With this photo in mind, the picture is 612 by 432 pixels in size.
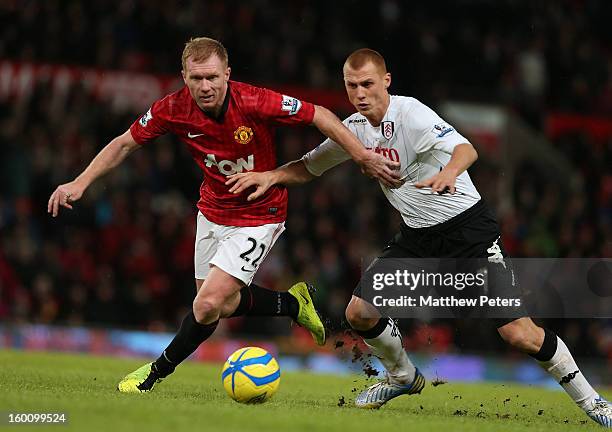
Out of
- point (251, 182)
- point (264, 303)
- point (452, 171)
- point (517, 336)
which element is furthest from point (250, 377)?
point (452, 171)

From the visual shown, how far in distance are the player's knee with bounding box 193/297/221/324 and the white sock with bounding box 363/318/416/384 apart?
1071 millimetres

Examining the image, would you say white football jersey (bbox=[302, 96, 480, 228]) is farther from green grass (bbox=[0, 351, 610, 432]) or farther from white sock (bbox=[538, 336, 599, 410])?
green grass (bbox=[0, 351, 610, 432])

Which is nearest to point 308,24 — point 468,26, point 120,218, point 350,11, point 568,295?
point 350,11

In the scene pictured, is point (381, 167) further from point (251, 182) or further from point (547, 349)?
point (547, 349)

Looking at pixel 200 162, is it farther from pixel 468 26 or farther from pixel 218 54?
pixel 468 26

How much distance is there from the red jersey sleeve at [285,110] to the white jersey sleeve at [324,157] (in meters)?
0.31

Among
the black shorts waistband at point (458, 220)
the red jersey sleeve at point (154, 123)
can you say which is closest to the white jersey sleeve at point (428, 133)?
the black shorts waistband at point (458, 220)

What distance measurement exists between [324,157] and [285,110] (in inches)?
20.5

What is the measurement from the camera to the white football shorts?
693cm

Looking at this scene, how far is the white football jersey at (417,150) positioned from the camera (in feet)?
21.9

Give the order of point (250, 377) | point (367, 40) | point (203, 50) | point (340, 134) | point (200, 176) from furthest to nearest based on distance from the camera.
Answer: point (367, 40) < point (200, 176) < point (340, 134) < point (203, 50) < point (250, 377)

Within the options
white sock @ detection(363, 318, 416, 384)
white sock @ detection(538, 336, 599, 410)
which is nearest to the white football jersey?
white sock @ detection(363, 318, 416, 384)

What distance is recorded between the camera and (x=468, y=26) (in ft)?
65.1

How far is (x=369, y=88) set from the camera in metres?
Result: 6.69
